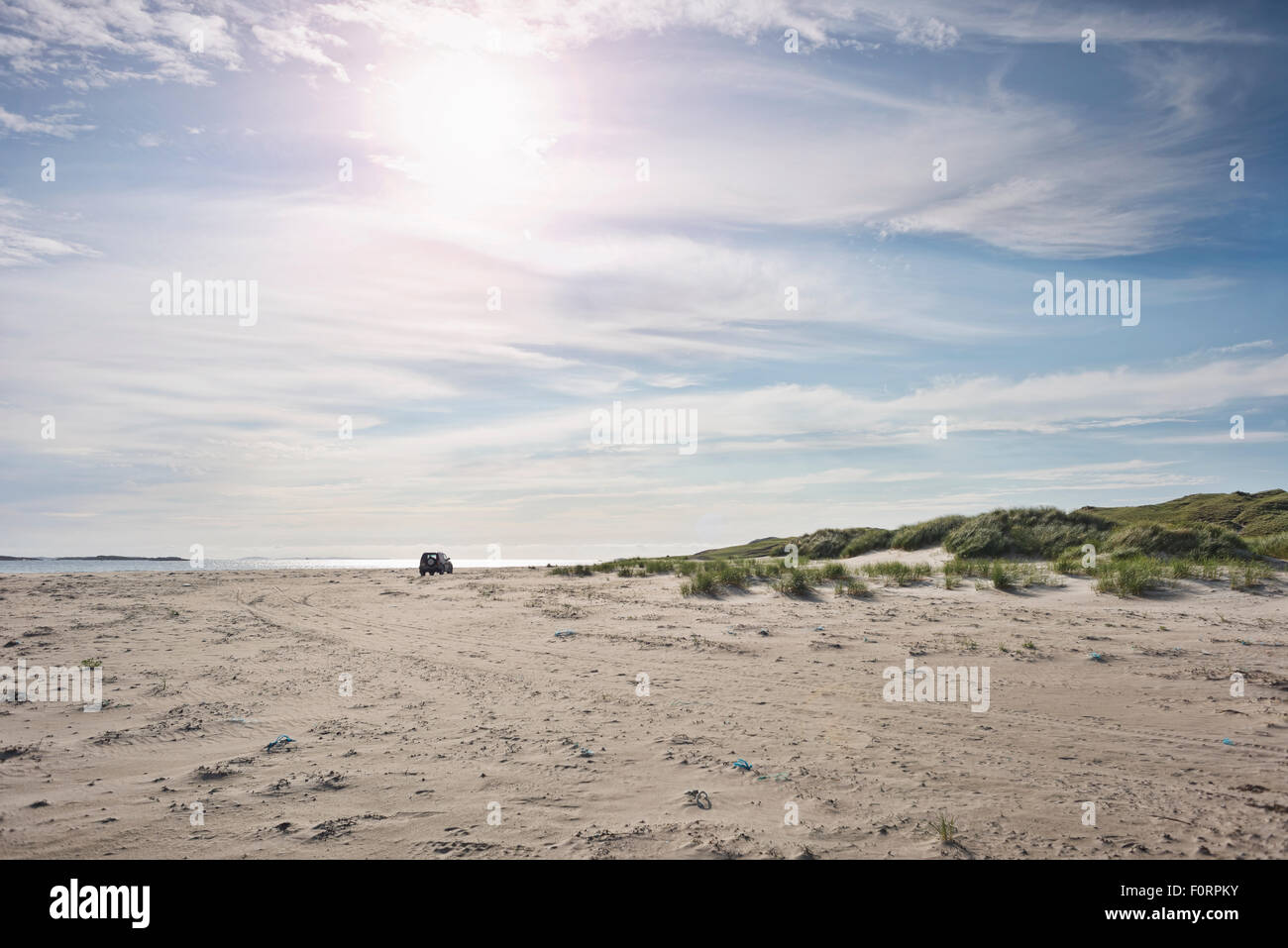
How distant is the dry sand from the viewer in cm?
489

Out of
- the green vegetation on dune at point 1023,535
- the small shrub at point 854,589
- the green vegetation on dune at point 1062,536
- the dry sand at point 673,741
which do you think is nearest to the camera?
the dry sand at point 673,741

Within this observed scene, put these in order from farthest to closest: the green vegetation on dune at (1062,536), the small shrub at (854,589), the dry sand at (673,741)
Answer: the green vegetation on dune at (1062,536) < the small shrub at (854,589) < the dry sand at (673,741)

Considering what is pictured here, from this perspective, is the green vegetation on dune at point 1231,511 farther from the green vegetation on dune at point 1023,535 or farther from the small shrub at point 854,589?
the small shrub at point 854,589

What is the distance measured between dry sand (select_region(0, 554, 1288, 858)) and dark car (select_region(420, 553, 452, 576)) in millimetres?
24161

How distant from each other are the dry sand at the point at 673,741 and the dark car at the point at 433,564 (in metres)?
24.2

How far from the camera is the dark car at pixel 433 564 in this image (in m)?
38.5

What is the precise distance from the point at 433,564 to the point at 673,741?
34402mm

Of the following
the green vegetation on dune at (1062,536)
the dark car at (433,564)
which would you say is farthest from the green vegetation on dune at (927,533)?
the dark car at (433,564)

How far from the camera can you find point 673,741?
7.02m
